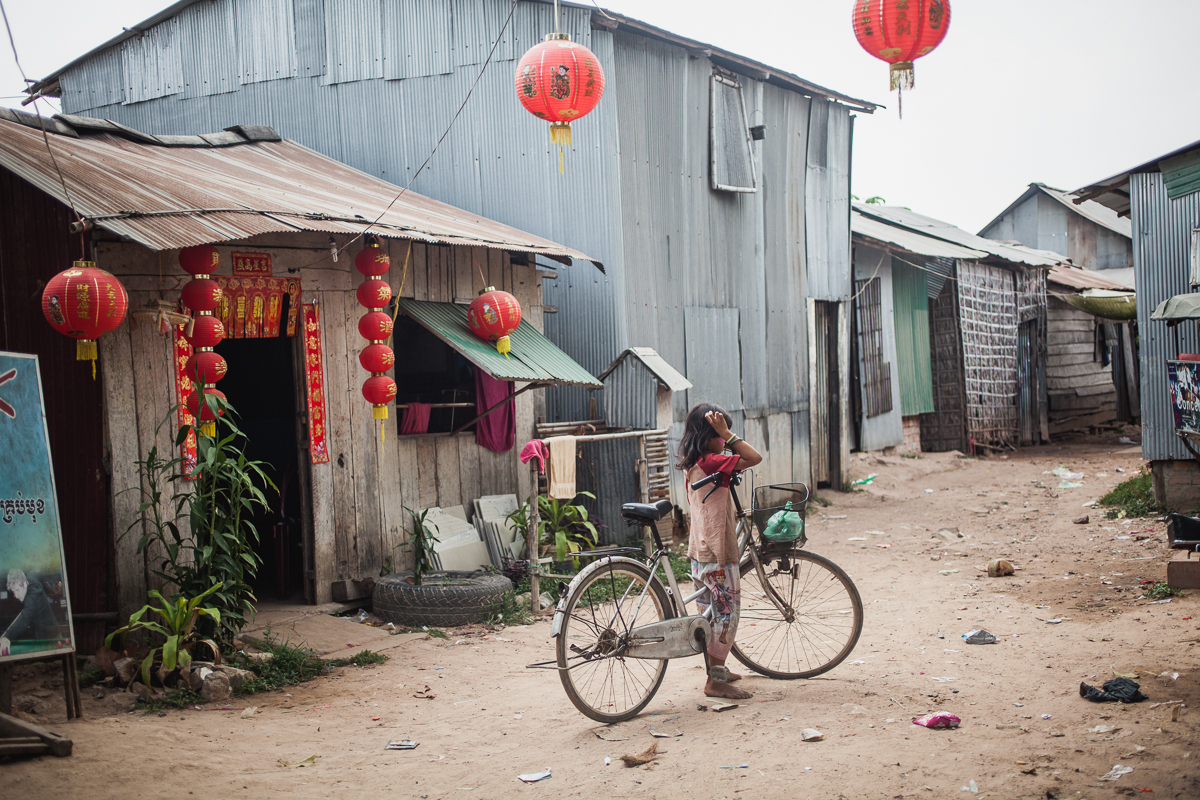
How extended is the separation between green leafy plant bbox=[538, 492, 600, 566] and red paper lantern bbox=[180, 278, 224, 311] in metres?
3.55

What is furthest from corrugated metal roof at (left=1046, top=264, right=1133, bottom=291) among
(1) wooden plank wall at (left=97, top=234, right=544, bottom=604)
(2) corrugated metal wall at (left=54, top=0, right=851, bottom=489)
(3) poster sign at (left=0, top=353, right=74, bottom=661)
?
(3) poster sign at (left=0, top=353, right=74, bottom=661)

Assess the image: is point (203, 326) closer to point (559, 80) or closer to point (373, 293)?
point (373, 293)

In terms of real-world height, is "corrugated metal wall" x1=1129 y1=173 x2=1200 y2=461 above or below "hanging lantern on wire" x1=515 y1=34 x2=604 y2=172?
below

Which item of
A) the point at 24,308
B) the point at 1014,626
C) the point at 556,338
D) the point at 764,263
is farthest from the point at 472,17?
the point at 1014,626

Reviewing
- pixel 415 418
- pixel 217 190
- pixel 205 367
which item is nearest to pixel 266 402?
pixel 415 418

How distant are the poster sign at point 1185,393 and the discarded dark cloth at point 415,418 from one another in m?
7.38

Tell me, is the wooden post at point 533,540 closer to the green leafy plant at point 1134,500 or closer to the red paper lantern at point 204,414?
the red paper lantern at point 204,414

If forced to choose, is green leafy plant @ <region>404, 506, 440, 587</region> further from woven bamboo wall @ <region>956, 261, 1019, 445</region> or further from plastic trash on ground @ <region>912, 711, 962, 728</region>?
woven bamboo wall @ <region>956, 261, 1019, 445</region>

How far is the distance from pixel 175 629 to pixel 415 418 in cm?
324

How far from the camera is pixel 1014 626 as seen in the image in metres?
6.63

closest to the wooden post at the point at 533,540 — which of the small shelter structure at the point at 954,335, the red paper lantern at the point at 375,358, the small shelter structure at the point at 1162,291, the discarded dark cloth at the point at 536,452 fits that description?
the discarded dark cloth at the point at 536,452

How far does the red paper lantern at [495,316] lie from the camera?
8258 mm

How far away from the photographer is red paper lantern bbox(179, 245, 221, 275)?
20.1ft

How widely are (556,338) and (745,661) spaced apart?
5.58m
